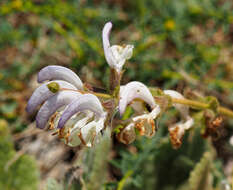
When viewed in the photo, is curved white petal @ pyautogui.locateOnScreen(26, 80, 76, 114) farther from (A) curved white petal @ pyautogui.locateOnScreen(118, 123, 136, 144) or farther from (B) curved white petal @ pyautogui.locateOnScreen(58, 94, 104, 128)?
(A) curved white petal @ pyautogui.locateOnScreen(118, 123, 136, 144)

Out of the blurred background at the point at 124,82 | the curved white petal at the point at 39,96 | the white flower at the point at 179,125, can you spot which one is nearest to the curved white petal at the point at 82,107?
the curved white petal at the point at 39,96

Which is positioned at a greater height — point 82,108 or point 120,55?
point 120,55

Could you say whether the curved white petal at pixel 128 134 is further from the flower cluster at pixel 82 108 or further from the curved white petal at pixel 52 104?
the curved white petal at pixel 52 104

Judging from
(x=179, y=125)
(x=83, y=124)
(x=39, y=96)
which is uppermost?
(x=39, y=96)

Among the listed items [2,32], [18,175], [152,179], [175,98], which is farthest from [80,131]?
[2,32]

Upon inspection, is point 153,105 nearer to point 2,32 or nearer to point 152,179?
point 152,179

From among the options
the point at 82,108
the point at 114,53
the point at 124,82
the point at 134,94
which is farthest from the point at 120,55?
the point at 124,82

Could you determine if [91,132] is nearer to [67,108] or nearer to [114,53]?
[67,108]
